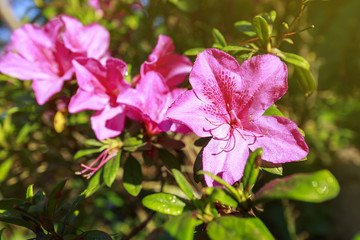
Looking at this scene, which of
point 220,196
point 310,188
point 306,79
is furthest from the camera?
point 306,79

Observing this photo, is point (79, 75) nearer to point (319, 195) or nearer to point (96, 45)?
point (96, 45)

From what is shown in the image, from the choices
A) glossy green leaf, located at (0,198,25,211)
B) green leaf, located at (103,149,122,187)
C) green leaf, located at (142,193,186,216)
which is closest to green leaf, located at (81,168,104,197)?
green leaf, located at (103,149,122,187)

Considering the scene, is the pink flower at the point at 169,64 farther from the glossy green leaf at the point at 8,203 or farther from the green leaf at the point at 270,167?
the glossy green leaf at the point at 8,203

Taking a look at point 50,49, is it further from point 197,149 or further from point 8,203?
point 197,149

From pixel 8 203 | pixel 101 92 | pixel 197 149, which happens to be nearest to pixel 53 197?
pixel 8 203

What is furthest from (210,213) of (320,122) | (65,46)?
(320,122)

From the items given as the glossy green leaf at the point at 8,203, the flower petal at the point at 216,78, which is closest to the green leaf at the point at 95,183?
the glossy green leaf at the point at 8,203

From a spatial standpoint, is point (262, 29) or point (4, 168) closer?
point (262, 29)
